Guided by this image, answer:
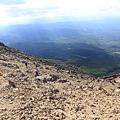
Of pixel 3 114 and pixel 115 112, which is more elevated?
pixel 3 114

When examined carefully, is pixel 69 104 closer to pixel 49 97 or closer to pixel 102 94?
pixel 49 97

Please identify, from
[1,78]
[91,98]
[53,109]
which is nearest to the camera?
[53,109]

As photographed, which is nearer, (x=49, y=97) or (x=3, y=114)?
(x=3, y=114)

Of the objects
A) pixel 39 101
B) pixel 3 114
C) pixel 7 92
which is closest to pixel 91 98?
pixel 39 101

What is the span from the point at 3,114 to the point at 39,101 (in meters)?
2.30

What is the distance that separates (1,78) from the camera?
1697cm

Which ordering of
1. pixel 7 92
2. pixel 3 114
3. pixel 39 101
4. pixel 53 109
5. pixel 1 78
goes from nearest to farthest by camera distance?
1. pixel 3 114
2. pixel 53 109
3. pixel 39 101
4. pixel 7 92
5. pixel 1 78

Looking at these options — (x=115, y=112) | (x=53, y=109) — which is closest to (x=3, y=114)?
(x=53, y=109)

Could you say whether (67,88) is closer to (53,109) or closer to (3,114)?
(53,109)

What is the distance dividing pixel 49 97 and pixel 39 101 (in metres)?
0.85

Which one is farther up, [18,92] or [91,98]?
[18,92]

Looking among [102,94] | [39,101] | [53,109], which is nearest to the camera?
[53,109]

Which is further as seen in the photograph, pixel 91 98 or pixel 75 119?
pixel 91 98

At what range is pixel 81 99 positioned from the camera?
47.0 feet
